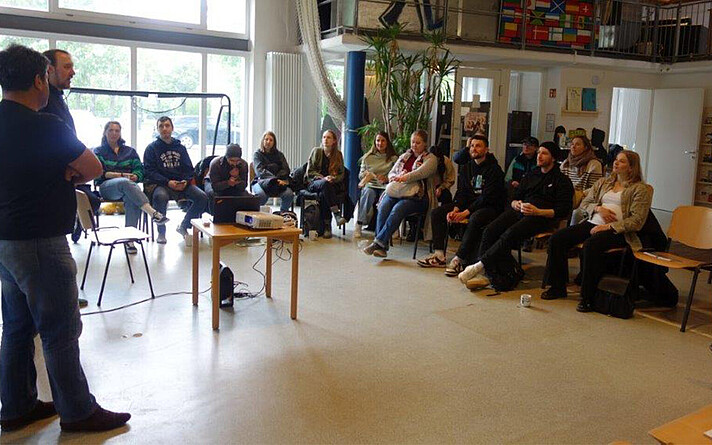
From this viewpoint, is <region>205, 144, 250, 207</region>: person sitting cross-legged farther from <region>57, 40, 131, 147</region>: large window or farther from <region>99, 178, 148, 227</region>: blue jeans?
<region>57, 40, 131, 147</region>: large window

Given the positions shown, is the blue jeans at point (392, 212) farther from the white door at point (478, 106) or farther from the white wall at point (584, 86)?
the white wall at point (584, 86)

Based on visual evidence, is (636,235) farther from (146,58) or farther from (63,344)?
(146,58)

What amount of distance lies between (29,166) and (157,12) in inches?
262

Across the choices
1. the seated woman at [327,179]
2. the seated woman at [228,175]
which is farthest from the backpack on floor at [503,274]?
the seated woman at [228,175]

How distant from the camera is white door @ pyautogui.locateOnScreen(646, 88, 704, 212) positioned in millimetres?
10344

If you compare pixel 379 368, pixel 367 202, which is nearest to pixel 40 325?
pixel 379 368

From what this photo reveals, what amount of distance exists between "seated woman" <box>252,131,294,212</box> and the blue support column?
1.39m

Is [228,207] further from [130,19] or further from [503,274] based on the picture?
[130,19]

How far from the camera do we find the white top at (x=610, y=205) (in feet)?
16.5

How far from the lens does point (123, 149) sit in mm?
6688

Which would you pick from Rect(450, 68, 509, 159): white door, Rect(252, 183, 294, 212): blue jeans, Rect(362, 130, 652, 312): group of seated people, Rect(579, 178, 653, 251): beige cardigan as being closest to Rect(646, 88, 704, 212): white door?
Rect(450, 68, 509, 159): white door

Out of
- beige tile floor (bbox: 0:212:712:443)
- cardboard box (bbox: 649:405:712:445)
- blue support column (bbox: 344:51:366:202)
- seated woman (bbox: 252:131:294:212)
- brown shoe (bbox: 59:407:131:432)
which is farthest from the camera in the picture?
blue support column (bbox: 344:51:366:202)

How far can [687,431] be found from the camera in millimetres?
2000

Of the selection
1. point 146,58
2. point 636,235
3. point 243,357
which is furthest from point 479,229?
point 146,58
